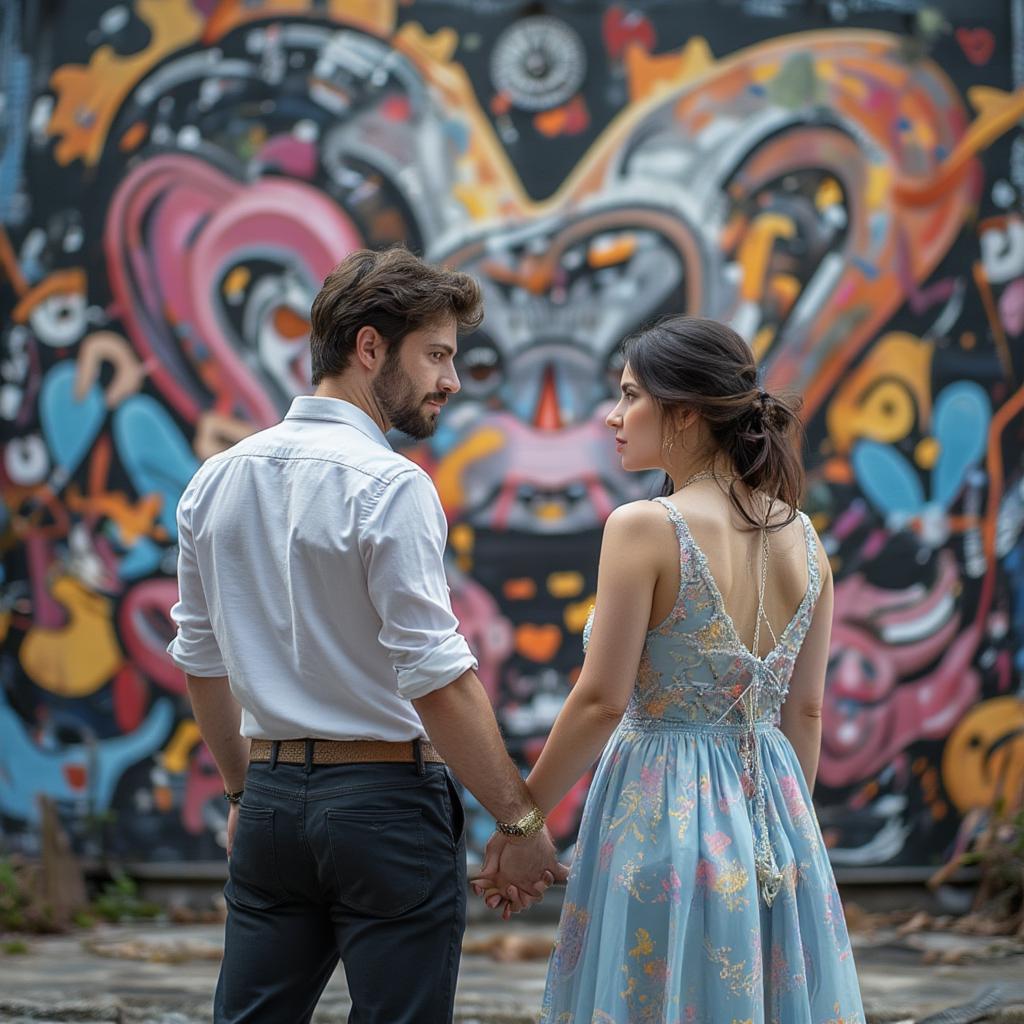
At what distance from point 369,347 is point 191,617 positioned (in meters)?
0.64

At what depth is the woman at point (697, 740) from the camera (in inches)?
105

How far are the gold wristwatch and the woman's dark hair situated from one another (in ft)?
2.31

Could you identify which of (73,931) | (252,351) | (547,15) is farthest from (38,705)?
(547,15)

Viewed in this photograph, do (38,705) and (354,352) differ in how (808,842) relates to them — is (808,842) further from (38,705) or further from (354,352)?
(38,705)

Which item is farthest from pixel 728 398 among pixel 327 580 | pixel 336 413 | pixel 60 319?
pixel 60 319

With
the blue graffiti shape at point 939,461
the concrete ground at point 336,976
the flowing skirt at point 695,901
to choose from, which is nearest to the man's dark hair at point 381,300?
the flowing skirt at point 695,901

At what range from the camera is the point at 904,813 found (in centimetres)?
612

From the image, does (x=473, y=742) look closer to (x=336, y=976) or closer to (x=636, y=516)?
(x=636, y=516)

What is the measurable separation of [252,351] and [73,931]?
251cm

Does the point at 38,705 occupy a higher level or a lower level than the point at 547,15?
lower

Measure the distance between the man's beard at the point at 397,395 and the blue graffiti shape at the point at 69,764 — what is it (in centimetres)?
382

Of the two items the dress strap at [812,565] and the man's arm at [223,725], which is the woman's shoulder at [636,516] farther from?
the man's arm at [223,725]

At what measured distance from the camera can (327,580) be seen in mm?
2564

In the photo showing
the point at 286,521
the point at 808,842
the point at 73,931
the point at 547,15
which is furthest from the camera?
the point at 547,15
